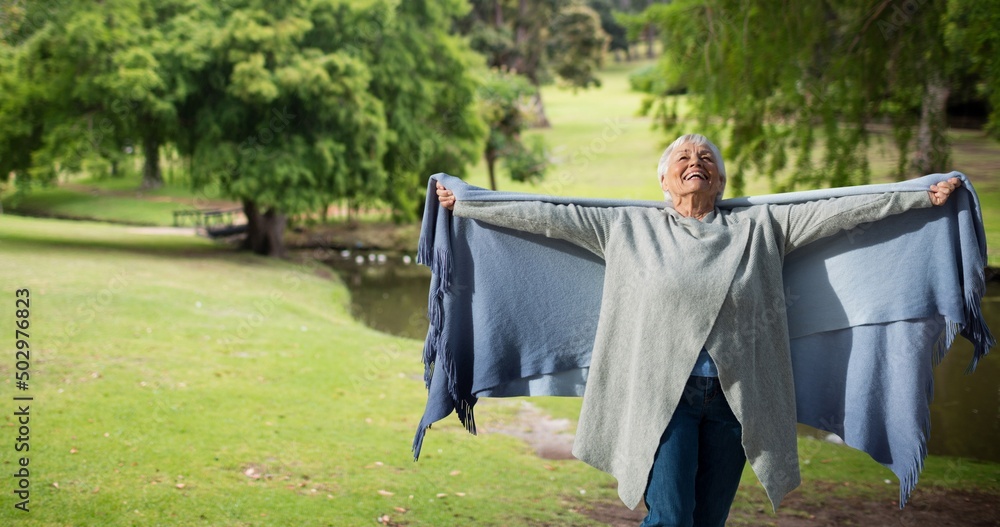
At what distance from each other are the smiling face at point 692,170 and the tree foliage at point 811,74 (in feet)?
11.5

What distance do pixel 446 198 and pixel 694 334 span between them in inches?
43.4

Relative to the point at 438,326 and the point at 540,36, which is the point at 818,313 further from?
the point at 540,36

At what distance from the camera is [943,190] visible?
3273 mm

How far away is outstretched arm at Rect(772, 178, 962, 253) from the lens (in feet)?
10.8

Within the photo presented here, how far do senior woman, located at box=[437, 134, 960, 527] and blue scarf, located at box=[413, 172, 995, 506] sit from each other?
0.12 metres

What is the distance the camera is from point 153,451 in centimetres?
608

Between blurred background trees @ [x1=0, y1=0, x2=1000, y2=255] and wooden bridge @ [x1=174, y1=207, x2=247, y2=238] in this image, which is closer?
blurred background trees @ [x1=0, y1=0, x2=1000, y2=255]

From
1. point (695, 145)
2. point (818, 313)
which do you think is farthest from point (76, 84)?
point (818, 313)

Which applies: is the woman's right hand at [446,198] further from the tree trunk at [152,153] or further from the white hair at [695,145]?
the tree trunk at [152,153]

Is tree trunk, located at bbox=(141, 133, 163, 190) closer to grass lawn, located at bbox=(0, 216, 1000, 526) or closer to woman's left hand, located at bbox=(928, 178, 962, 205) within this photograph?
grass lawn, located at bbox=(0, 216, 1000, 526)

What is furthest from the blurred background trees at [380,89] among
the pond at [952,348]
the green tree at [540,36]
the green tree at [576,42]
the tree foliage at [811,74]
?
the green tree at [576,42]

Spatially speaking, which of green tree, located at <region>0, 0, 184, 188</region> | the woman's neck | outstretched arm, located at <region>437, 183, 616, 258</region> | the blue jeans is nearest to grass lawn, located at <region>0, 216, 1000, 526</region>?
the blue jeans

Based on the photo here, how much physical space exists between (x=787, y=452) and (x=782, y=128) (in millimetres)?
4813

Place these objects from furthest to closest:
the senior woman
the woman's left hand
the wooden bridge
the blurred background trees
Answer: the wooden bridge < the blurred background trees < the woman's left hand < the senior woman
